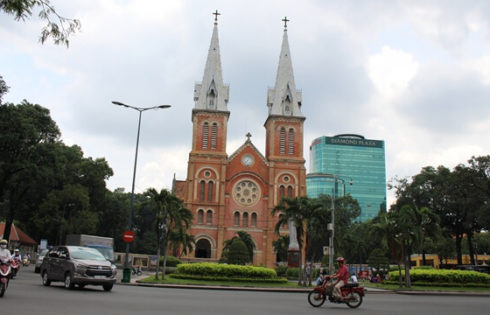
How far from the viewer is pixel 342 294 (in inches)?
546

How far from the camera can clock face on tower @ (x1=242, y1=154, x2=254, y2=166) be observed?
6472 centimetres

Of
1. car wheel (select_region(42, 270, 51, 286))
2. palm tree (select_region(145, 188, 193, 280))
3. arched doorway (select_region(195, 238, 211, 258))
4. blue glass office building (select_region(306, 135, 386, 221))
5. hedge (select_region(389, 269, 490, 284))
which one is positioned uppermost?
blue glass office building (select_region(306, 135, 386, 221))

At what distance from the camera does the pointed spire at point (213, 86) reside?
66.0 metres

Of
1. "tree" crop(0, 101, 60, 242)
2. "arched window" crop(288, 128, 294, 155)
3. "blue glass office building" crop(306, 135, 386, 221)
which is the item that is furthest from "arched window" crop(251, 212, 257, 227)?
"blue glass office building" crop(306, 135, 386, 221)

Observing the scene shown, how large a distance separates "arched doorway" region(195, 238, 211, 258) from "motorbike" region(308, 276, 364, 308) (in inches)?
1840

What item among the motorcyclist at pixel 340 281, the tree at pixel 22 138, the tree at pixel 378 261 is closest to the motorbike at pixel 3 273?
the motorcyclist at pixel 340 281

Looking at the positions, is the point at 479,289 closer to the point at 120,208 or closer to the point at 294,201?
the point at 294,201

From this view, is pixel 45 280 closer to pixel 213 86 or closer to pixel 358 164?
pixel 213 86

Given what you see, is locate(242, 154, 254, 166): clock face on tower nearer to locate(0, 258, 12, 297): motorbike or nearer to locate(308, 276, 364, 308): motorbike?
locate(308, 276, 364, 308): motorbike

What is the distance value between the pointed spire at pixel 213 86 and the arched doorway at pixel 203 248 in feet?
60.8

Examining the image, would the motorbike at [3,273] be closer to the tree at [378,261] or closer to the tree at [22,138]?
the tree at [22,138]

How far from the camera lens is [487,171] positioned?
1725 inches

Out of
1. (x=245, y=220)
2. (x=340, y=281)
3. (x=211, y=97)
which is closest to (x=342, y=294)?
(x=340, y=281)

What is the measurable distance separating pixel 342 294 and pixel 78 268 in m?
8.68
